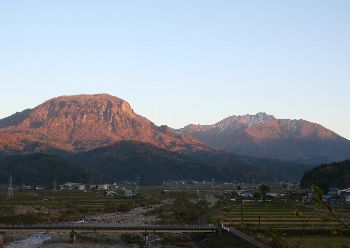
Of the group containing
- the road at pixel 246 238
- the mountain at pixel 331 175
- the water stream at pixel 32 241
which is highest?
the mountain at pixel 331 175

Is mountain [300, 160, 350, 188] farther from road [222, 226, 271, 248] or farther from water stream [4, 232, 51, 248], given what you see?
water stream [4, 232, 51, 248]

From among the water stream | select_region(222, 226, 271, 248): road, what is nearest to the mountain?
select_region(222, 226, 271, 248): road

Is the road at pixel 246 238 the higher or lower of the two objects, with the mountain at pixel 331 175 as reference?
lower

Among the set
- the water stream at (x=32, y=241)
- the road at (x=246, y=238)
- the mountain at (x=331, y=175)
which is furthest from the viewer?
the mountain at (x=331, y=175)

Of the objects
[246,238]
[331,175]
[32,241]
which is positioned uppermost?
[331,175]

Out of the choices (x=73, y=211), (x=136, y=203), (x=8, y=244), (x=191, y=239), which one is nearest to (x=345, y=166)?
(x=136, y=203)

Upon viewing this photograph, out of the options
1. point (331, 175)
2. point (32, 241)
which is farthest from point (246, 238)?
point (331, 175)

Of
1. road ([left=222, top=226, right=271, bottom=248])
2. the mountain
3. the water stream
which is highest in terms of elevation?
the mountain

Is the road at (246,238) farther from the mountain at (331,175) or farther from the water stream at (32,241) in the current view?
the mountain at (331,175)

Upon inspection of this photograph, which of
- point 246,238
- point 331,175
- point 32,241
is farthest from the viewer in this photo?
point 331,175

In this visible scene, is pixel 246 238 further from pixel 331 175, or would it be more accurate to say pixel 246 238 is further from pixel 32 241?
pixel 331 175

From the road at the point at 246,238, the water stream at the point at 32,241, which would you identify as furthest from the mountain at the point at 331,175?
the water stream at the point at 32,241

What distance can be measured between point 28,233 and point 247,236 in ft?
101

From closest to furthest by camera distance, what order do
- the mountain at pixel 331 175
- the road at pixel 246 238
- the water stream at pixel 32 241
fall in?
the road at pixel 246 238, the water stream at pixel 32 241, the mountain at pixel 331 175
